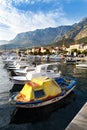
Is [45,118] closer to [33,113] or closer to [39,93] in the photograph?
[33,113]

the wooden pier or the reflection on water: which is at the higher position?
the wooden pier

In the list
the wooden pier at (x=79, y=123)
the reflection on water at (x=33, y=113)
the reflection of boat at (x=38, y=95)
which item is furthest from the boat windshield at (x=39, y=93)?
the wooden pier at (x=79, y=123)

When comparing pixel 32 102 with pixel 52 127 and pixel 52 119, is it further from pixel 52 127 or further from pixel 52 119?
pixel 52 127

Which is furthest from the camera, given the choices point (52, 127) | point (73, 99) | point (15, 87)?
point (15, 87)

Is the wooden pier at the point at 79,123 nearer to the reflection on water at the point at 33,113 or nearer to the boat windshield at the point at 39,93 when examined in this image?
the reflection on water at the point at 33,113

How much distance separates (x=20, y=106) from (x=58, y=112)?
434cm

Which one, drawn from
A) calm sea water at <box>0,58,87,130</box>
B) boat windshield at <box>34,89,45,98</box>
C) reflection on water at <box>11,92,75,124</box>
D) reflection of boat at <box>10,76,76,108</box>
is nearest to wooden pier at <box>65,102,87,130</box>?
calm sea water at <box>0,58,87,130</box>

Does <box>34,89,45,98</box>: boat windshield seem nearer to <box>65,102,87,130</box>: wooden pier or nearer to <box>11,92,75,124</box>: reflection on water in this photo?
<box>11,92,75,124</box>: reflection on water

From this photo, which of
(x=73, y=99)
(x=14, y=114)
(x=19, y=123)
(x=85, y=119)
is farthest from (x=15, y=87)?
(x=85, y=119)

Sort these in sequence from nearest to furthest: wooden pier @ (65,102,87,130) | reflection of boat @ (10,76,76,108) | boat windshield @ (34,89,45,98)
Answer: wooden pier @ (65,102,87,130), reflection of boat @ (10,76,76,108), boat windshield @ (34,89,45,98)

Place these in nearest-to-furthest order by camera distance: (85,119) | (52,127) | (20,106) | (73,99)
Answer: (85,119) < (52,127) < (20,106) < (73,99)

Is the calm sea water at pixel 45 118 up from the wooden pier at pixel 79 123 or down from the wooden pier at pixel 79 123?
down

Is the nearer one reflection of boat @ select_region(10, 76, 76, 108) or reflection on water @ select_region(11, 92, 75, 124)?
reflection on water @ select_region(11, 92, 75, 124)

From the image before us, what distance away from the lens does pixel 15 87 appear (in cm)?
3822
